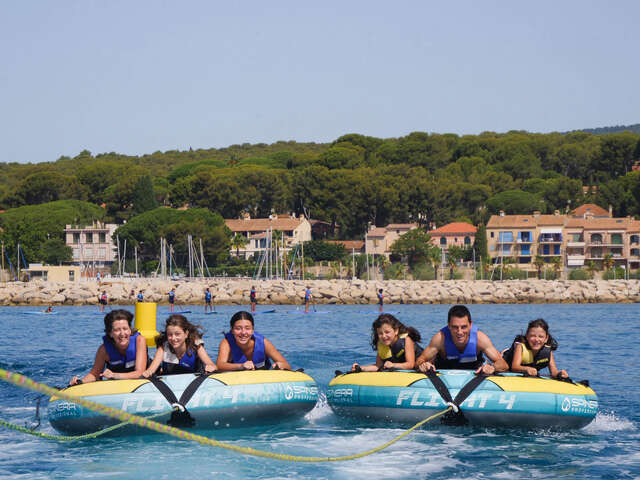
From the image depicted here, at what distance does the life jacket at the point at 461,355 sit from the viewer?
10648 millimetres

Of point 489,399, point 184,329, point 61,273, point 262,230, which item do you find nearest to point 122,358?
point 184,329

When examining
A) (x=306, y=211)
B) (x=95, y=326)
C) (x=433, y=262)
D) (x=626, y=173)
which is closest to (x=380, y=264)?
(x=433, y=262)

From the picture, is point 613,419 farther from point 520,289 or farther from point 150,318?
point 520,289

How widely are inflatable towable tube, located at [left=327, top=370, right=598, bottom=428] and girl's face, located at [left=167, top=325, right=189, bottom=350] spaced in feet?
6.84

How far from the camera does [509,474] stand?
888cm

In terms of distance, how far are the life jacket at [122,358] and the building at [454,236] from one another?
85.0 meters

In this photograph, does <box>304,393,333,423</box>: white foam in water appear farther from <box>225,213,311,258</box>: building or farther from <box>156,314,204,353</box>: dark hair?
<box>225,213,311,258</box>: building

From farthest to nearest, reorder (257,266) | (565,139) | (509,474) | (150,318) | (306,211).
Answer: (565,139) → (306,211) → (257,266) → (150,318) → (509,474)

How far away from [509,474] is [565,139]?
13112 centimetres

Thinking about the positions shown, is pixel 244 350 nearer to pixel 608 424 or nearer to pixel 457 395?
pixel 457 395

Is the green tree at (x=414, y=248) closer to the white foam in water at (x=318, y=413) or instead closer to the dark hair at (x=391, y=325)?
the white foam in water at (x=318, y=413)

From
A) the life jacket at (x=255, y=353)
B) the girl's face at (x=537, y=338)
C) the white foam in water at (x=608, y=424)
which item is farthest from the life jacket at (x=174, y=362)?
the white foam in water at (x=608, y=424)

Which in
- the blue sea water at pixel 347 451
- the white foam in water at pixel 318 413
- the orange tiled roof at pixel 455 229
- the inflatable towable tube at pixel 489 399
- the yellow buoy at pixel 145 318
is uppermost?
the orange tiled roof at pixel 455 229

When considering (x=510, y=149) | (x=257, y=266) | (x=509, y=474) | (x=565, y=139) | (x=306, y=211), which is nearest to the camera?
(x=509, y=474)
